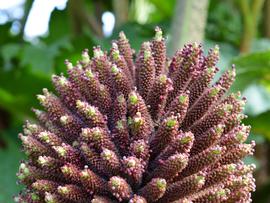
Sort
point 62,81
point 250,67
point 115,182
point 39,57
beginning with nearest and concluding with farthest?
point 115,182
point 62,81
point 250,67
point 39,57

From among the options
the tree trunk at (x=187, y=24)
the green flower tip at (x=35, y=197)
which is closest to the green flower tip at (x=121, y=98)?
the green flower tip at (x=35, y=197)

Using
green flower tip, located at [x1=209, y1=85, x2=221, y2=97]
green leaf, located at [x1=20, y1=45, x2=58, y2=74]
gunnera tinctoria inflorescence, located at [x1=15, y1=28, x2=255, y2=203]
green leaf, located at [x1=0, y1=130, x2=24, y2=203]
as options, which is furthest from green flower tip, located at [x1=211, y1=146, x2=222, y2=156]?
green leaf, located at [x1=20, y1=45, x2=58, y2=74]

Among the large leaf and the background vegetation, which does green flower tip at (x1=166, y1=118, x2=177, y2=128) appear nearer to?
the background vegetation

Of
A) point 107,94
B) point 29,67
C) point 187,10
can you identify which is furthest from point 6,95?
point 107,94

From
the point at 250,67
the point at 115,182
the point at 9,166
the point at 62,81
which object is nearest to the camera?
the point at 115,182

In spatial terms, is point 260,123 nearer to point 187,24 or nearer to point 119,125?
point 187,24

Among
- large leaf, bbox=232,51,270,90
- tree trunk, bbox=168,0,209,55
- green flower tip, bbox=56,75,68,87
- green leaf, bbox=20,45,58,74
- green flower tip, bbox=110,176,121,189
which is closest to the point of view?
green flower tip, bbox=110,176,121,189

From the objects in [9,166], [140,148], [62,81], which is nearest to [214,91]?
[140,148]
